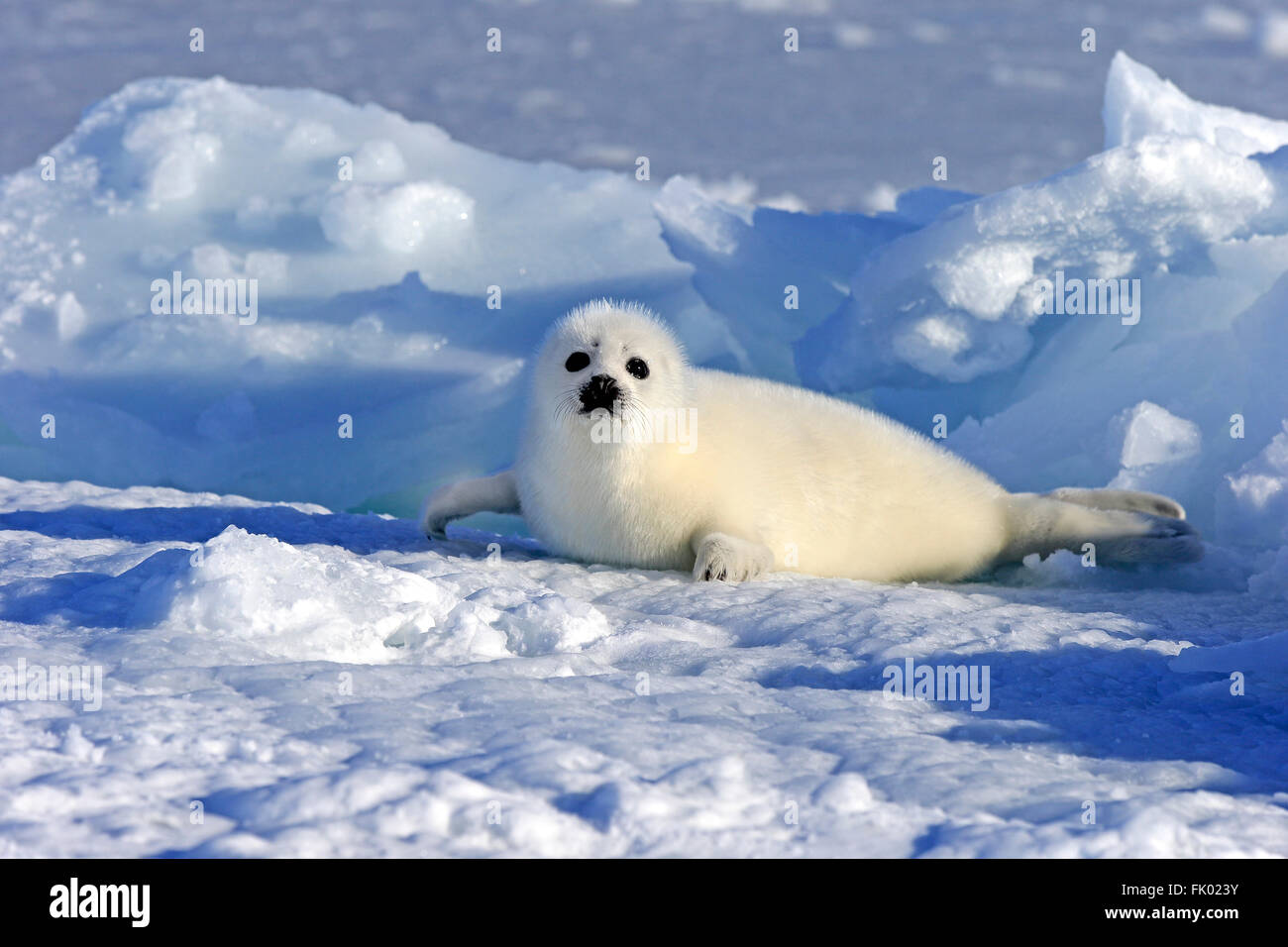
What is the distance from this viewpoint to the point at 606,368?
160 inches

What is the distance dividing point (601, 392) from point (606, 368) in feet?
0.26

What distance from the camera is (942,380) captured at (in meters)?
6.29

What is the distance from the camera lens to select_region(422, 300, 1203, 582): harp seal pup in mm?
4094

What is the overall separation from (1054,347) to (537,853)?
4.97m

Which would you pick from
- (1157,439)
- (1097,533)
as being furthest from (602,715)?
(1157,439)

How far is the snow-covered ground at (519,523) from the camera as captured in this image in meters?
2.05

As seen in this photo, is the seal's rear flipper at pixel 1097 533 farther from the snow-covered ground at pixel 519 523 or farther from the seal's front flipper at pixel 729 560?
the seal's front flipper at pixel 729 560

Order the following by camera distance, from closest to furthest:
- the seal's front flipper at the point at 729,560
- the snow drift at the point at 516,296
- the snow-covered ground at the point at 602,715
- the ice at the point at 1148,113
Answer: the snow-covered ground at the point at 602,715 < the seal's front flipper at the point at 729,560 < the snow drift at the point at 516,296 < the ice at the point at 1148,113

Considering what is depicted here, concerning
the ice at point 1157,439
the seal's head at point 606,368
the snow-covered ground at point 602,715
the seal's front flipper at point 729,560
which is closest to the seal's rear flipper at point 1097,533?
the snow-covered ground at point 602,715

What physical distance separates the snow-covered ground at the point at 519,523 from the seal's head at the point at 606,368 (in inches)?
19.6

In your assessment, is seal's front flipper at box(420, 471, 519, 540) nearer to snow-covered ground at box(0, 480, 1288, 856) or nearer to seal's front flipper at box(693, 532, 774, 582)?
snow-covered ground at box(0, 480, 1288, 856)
